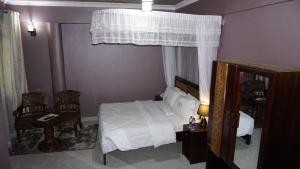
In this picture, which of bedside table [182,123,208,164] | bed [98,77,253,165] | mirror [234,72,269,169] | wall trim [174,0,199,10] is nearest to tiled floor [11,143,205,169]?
bedside table [182,123,208,164]

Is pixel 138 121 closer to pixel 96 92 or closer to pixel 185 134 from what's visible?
pixel 185 134

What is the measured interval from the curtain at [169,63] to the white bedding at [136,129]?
1.30m

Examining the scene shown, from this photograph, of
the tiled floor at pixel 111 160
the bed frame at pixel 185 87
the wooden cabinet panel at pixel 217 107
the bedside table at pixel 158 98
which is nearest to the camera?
the wooden cabinet panel at pixel 217 107

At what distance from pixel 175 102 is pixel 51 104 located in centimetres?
352

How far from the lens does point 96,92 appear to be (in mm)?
6121

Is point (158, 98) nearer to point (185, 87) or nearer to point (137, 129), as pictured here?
point (185, 87)

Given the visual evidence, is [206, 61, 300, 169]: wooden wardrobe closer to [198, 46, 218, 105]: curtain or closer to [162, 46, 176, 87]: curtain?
[198, 46, 218, 105]: curtain

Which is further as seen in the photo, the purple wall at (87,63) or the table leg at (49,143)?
→ the purple wall at (87,63)

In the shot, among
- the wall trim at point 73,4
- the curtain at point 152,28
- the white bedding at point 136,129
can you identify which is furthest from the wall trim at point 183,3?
the white bedding at point 136,129

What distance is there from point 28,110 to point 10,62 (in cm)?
130

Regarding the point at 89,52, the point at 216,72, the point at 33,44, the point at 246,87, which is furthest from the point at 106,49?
the point at 246,87

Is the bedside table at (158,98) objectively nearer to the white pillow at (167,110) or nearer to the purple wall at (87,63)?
the purple wall at (87,63)

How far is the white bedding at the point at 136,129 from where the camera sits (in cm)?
384

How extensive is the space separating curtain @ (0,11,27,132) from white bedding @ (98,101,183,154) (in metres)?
2.13
